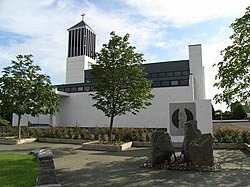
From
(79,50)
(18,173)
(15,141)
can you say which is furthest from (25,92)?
(79,50)

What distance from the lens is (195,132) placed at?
8250 mm

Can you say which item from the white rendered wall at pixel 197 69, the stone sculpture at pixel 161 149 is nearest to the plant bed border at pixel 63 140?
the stone sculpture at pixel 161 149

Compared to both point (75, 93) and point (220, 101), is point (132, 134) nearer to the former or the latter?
point (220, 101)

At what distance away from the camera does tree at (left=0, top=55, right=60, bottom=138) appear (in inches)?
625

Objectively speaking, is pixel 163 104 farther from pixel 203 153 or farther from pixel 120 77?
pixel 203 153

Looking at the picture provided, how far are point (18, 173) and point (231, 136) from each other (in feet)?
34.6

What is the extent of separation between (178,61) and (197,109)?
66.3 ft

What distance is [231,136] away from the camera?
12773mm

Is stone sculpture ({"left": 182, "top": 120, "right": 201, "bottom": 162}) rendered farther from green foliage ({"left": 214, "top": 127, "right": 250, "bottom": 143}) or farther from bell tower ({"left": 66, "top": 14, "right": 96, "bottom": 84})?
bell tower ({"left": 66, "top": 14, "right": 96, "bottom": 84})

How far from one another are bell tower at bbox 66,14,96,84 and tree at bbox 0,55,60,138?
27.6 m

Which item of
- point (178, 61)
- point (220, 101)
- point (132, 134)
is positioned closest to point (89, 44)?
point (178, 61)

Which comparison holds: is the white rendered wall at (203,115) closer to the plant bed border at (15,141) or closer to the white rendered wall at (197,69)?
the plant bed border at (15,141)

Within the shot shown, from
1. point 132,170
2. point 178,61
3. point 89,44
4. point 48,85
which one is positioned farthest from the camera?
point 89,44

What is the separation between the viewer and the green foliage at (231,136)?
1259 centimetres
